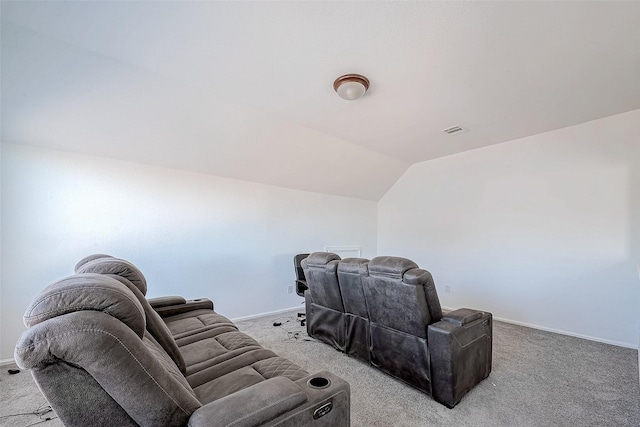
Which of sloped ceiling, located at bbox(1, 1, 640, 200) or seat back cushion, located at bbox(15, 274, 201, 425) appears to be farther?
sloped ceiling, located at bbox(1, 1, 640, 200)

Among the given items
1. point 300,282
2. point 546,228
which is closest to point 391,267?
point 300,282

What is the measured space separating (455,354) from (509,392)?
0.71 m

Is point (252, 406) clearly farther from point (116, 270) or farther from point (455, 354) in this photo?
point (455, 354)

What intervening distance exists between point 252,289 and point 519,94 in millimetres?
4006

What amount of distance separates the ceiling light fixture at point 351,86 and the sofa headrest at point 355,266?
151 centimetres

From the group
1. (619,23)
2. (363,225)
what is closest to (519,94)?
(619,23)

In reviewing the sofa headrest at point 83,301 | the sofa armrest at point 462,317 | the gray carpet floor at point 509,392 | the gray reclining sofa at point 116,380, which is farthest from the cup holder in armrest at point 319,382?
the sofa armrest at point 462,317

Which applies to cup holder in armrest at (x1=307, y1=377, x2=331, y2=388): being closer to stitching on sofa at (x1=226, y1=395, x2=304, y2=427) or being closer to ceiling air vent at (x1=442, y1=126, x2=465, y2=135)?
stitching on sofa at (x1=226, y1=395, x2=304, y2=427)

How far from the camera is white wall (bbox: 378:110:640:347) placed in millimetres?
3227

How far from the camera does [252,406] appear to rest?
989mm

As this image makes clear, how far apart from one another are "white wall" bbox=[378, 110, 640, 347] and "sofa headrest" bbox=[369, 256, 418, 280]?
9.05 feet

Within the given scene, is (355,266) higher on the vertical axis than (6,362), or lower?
higher

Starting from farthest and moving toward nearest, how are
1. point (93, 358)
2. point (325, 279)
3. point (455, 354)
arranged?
point (325, 279), point (455, 354), point (93, 358)

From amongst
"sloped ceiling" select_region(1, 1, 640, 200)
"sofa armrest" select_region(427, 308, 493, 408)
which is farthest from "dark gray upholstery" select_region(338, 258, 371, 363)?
"sloped ceiling" select_region(1, 1, 640, 200)
